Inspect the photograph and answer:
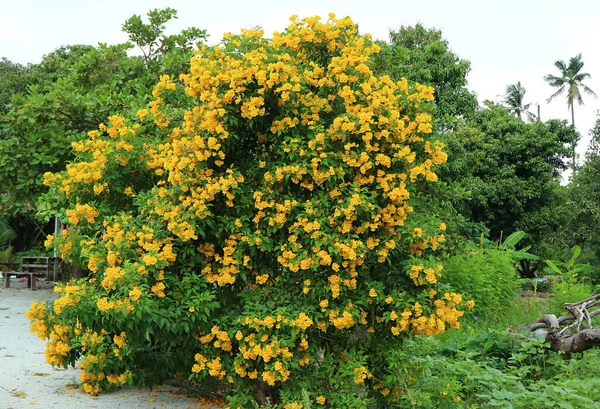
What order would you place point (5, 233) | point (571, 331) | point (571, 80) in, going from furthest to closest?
point (571, 80), point (5, 233), point (571, 331)

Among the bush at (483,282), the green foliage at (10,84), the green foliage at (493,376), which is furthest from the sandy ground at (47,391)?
the green foliage at (10,84)

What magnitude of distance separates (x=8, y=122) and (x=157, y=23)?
3117mm

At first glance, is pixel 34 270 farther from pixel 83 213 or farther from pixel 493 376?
pixel 493 376

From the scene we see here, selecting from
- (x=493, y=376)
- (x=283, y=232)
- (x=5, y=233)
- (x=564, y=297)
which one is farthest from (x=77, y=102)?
(x=5, y=233)

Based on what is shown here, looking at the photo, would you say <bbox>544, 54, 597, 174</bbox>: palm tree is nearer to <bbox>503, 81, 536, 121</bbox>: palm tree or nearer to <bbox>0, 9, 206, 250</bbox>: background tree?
<bbox>503, 81, 536, 121</bbox>: palm tree

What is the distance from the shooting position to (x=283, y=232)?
5.34m

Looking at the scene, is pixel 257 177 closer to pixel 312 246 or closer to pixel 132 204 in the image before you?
pixel 312 246

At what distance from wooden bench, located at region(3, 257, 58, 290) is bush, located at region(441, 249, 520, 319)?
1117 centimetres

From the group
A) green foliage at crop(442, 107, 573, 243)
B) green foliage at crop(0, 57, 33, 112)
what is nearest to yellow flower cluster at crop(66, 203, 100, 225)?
green foliage at crop(442, 107, 573, 243)

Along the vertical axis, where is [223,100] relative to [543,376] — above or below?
above

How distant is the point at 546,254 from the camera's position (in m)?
22.1

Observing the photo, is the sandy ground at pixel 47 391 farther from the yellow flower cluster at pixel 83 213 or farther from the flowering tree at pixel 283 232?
the yellow flower cluster at pixel 83 213

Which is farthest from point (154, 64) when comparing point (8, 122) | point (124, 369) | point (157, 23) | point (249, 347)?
point (249, 347)

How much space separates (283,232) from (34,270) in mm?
15063
